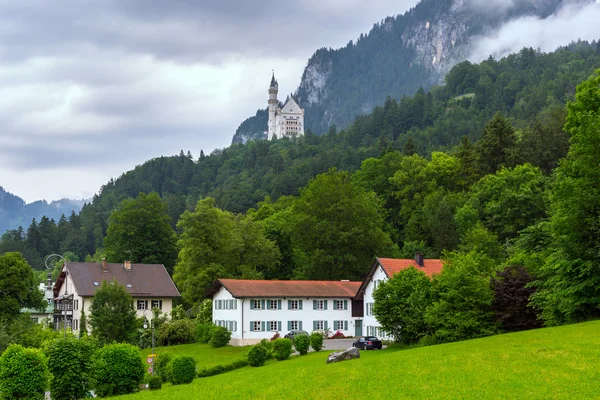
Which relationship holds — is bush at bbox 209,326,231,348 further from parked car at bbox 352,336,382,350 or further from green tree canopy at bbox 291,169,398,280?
green tree canopy at bbox 291,169,398,280

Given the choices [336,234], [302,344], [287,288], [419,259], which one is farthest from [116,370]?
[336,234]

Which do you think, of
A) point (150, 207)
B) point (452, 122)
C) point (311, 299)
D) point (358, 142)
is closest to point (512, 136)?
point (311, 299)

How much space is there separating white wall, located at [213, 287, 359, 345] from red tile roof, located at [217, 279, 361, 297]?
0.68m

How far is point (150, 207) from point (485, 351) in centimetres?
6927

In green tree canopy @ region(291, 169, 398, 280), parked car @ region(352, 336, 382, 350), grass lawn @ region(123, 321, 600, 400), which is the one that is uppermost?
green tree canopy @ region(291, 169, 398, 280)

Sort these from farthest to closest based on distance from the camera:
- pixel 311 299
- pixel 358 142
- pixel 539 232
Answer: pixel 358 142, pixel 311 299, pixel 539 232

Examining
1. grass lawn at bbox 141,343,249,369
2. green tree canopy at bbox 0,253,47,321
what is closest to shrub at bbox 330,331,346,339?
grass lawn at bbox 141,343,249,369

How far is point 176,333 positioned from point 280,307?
36.5 feet

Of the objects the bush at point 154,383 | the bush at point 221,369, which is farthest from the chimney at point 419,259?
the bush at point 154,383

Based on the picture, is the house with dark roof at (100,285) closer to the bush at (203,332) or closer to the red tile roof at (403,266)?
the bush at (203,332)

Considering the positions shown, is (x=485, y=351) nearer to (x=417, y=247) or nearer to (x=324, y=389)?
(x=324, y=389)

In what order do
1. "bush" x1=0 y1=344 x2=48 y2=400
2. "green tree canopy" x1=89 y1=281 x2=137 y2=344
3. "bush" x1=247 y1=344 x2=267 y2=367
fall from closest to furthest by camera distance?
"bush" x1=0 y1=344 x2=48 y2=400 → "bush" x1=247 y1=344 x2=267 y2=367 → "green tree canopy" x1=89 y1=281 x2=137 y2=344

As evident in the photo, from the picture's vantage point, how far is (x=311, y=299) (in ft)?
230

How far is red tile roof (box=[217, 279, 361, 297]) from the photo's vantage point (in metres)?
66.8
